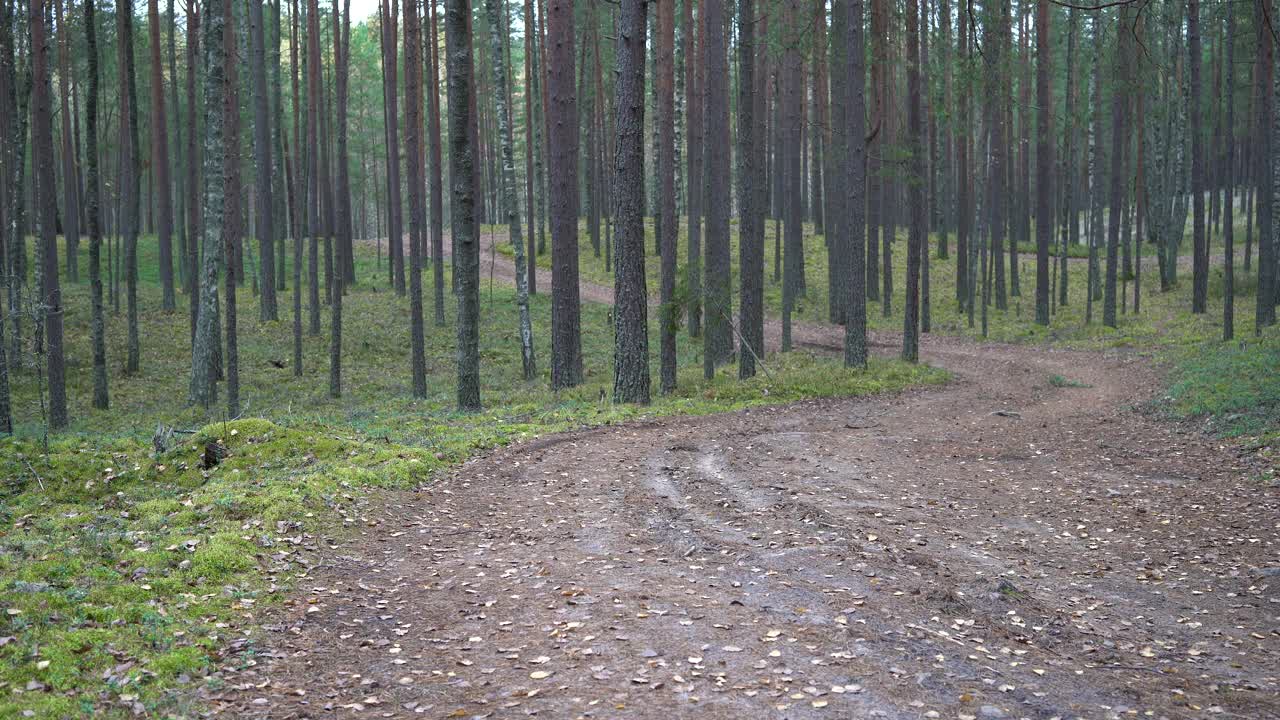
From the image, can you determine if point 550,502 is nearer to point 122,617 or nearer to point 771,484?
point 771,484

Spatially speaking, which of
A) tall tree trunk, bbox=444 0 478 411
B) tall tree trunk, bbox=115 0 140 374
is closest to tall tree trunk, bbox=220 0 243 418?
tall tree trunk, bbox=115 0 140 374

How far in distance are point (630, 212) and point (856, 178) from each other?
21.2 feet

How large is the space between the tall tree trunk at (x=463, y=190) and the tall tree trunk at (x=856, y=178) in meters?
6.48

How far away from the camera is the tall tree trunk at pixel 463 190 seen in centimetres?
1552

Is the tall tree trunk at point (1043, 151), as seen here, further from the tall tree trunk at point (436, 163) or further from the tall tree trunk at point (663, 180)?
the tall tree trunk at point (436, 163)

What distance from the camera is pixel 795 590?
676cm

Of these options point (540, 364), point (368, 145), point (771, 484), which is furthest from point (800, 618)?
point (368, 145)

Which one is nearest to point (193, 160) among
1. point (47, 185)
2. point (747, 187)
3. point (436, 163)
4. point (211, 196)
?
point (436, 163)

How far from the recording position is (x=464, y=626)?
6297mm

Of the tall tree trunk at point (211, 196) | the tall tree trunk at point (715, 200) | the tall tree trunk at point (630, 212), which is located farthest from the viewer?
the tall tree trunk at point (715, 200)

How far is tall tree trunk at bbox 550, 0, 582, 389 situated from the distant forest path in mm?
5713

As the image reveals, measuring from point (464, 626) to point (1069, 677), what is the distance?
4.00 meters

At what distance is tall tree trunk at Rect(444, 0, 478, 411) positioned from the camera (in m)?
15.5

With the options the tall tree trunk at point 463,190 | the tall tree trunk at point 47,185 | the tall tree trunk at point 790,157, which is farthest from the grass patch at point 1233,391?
the tall tree trunk at point 47,185
